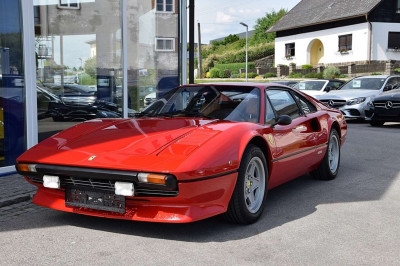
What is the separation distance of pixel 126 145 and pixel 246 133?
104 centimetres

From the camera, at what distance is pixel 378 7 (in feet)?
129

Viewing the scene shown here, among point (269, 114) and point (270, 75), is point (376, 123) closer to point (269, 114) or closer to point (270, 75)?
point (269, 114)

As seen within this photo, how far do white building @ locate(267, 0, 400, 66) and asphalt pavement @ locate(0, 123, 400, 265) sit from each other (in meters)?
36.2

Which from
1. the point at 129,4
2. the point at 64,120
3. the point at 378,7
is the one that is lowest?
the point at 64,120

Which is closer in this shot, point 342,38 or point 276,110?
point 276,110

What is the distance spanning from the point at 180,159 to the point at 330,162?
334 centimetres

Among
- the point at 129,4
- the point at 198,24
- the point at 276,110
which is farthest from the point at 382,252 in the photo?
the point at 198,24

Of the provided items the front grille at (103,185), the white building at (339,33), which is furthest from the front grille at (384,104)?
the white building at (339,33)

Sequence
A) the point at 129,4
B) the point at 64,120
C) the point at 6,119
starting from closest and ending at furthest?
the point at 6,119, the point at 64,120, the point at 129,4

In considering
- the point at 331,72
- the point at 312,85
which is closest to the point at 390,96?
the point at 312,85

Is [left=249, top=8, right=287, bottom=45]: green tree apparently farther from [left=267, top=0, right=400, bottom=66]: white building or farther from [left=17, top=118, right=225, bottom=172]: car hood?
[left=17, top=118, right=225, bottom=172]: car hood

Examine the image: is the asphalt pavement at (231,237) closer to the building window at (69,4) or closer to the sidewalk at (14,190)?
the sidewalk at (14,190)

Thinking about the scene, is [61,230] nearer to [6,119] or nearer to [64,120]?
[6,119]

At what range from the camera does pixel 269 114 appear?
16.3ft
